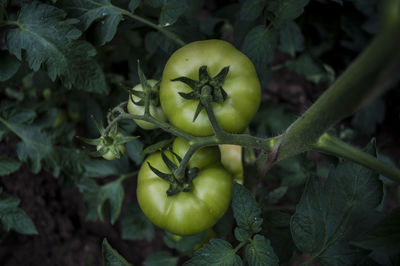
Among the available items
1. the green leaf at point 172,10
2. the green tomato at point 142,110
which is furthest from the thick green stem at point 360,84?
the green leaf at point 172,10

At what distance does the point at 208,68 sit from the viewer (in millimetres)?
949

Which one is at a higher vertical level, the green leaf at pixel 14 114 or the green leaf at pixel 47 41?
the green leaf at pixel 47 41

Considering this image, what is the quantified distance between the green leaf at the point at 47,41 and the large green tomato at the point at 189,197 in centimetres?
40

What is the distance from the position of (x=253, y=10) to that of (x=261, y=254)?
0.75 m

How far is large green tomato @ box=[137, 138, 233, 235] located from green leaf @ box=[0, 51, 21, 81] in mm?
552

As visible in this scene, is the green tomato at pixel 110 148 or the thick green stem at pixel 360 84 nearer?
the thick green stem at pixel 360 84

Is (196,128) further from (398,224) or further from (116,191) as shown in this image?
(116,191)

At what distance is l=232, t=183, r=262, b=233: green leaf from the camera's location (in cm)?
96

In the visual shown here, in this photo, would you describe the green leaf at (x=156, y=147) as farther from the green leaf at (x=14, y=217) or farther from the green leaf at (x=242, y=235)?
the green leaf at (x=14, y=217)

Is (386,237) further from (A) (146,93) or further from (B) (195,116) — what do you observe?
(A) (146,93)

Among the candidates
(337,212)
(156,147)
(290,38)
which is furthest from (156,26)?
(337,212)

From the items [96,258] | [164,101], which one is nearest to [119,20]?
[164,101]

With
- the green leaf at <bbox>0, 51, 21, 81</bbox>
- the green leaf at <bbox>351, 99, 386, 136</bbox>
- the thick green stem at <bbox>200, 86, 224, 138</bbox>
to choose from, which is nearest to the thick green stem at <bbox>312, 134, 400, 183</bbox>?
the thick green stem at <bbox>200, 86, 224, 138</bbox>

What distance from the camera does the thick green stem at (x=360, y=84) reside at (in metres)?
0.49
